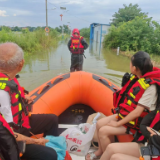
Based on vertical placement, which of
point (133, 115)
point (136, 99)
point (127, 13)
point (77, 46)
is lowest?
point (133, 115)

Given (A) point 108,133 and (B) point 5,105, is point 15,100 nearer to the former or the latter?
→ (B) point 5,105

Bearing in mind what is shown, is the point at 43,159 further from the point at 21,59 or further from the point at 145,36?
the point at 145,36

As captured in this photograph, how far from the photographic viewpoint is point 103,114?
200cm

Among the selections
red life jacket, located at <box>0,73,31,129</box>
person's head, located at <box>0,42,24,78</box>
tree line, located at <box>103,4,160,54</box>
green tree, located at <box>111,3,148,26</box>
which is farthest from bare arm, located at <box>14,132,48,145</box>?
green tree, located at <box>111,3,148,26</box>

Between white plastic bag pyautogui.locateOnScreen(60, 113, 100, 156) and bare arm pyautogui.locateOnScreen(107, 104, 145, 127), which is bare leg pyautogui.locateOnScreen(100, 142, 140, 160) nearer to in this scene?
bare arm pyautogui.locateOnScreen(107, 104, 145, 127)

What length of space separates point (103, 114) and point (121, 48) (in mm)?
11175

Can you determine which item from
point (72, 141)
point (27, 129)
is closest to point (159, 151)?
point (72, 141)

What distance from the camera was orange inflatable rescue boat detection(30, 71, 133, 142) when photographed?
1979mm

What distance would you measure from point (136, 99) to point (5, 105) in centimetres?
98

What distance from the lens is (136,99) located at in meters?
1.26

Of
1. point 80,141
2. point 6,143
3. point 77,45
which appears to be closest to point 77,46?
point 77,45

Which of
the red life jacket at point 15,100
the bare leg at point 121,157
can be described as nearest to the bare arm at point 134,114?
the bare leg at point 121,157

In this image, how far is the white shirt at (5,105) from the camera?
1.02 metres

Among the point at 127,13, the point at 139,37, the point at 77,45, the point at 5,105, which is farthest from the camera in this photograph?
the point at 127,13
